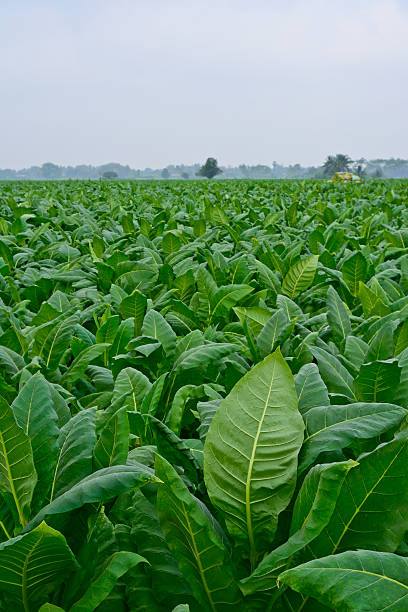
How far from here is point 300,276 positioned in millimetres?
2529

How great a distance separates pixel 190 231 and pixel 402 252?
1675 mm

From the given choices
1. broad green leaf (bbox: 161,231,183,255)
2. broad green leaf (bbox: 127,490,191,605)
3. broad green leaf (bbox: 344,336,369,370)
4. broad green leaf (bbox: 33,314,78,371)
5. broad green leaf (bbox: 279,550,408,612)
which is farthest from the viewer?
broad green leaf (bbox: 161,231,183,255)

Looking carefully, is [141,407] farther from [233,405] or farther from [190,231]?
[190,231]

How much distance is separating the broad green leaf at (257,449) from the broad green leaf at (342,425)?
65 millimetres

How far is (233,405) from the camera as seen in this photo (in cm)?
92

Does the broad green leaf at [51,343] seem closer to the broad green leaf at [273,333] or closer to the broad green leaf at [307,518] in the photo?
the broad green leaf at [273,333]

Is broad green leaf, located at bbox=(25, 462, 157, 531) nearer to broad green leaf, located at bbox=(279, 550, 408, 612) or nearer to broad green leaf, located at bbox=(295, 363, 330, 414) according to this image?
Result: broad green leaf, located at bbox=(279, 550, 408, 612)

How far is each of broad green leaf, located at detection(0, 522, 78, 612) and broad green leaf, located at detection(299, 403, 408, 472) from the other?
0.43 m

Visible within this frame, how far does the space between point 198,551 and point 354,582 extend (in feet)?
0.85

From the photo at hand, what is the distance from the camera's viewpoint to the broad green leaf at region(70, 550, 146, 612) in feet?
2.60

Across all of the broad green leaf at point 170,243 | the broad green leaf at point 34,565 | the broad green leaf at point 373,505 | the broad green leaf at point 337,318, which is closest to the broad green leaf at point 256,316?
the broad green leaf at point 337,318

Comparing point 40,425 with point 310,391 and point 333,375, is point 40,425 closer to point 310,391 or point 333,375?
point 310,391

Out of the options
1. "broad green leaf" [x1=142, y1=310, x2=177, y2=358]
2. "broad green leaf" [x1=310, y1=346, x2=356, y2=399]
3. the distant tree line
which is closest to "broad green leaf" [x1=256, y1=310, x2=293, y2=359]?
"broad green leaf" [x1=310, y1=346, x2=356, y2=399]

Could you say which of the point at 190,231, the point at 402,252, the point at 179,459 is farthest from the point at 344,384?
the point at 190,231
